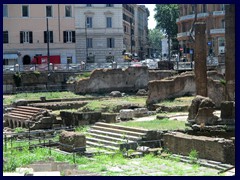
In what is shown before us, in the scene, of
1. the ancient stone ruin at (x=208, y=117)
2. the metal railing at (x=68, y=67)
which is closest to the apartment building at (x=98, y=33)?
the metal railing at (x=68, y=67)

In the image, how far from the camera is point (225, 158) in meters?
17.9

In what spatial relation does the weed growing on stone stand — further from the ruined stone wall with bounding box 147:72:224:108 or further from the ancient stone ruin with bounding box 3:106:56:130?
the ruined stone wall with bounding box 147:72:224:108

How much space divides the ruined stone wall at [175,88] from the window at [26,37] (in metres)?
22.4

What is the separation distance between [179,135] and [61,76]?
81.1ft

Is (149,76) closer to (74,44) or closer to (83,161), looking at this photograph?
(74,44)

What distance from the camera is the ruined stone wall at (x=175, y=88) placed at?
3039 cm

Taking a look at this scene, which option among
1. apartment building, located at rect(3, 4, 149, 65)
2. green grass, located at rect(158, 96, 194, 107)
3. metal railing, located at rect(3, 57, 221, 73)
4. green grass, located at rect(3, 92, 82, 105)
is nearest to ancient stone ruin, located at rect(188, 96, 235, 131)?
green grass, located at rect(158, 96, 194, 107)

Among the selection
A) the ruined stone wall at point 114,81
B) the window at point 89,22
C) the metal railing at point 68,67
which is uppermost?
the window at point 89,22

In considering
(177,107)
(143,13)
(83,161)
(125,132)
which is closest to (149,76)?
(177,107)

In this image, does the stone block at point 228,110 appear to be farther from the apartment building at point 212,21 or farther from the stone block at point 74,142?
the apartment building at point 212,21

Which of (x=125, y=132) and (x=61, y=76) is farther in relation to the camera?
(x=61, y=76)

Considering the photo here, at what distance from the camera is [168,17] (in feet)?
234

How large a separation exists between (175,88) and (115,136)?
1149 centimetres

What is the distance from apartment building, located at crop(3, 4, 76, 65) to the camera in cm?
5188
